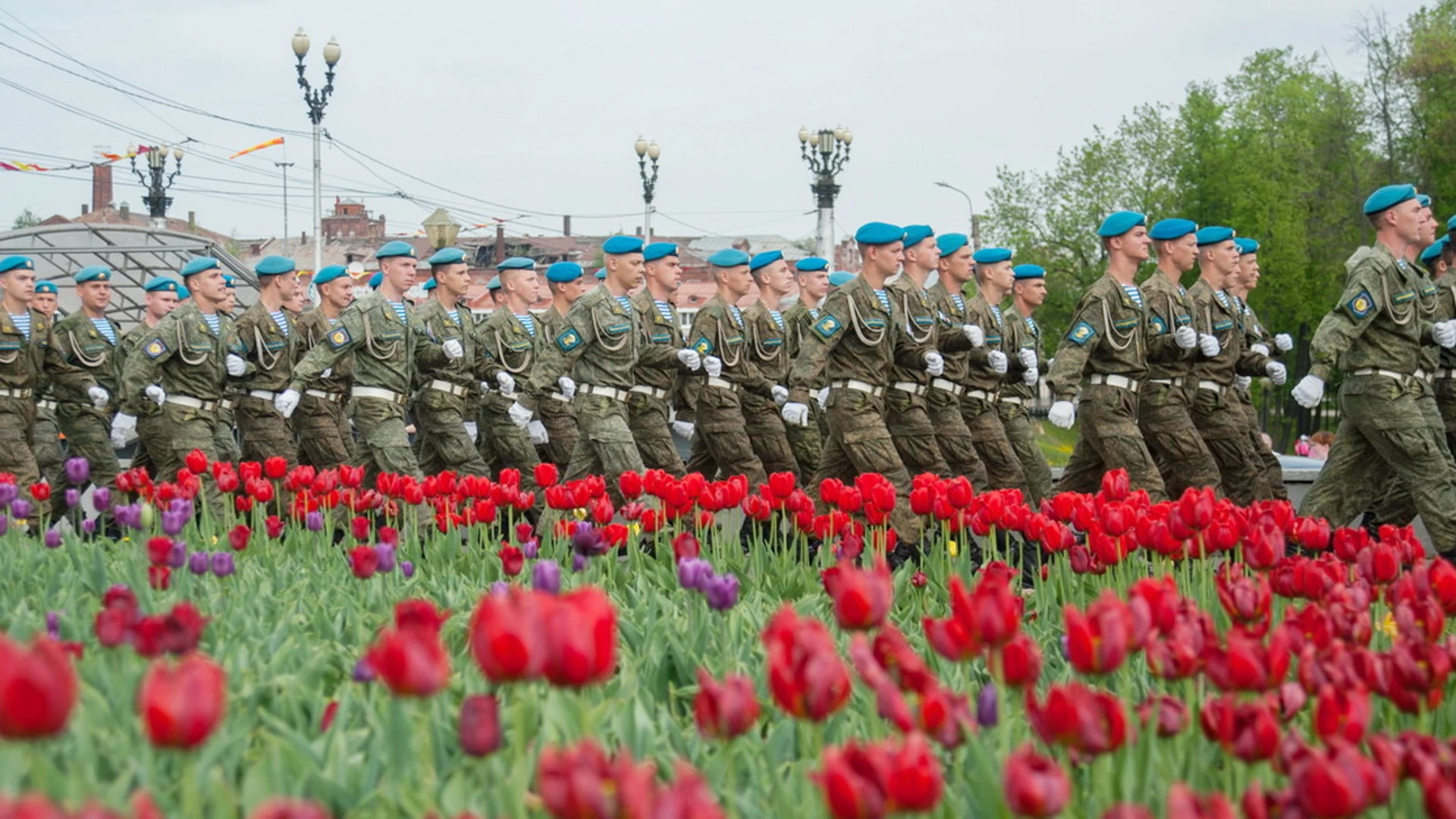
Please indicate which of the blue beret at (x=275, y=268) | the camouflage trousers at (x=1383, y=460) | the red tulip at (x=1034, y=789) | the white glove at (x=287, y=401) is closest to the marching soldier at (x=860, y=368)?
the camouflage trousers at (x=1383, y=460)

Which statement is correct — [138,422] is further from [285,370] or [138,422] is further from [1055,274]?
[1055,274]

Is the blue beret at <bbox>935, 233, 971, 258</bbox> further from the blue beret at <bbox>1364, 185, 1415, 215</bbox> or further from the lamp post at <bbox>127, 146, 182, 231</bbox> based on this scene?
the lamp post at <bbox>127, 146, 182, 231</bbox>

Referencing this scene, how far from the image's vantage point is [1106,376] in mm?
10188

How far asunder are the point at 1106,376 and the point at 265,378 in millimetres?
5976

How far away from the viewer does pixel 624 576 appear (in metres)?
6.23

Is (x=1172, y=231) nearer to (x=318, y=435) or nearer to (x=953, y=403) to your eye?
(x=953, y=403)

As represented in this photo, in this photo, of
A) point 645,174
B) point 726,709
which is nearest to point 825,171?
point 645,174

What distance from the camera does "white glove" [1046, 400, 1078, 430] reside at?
937cm

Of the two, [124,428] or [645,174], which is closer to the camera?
[124,428]

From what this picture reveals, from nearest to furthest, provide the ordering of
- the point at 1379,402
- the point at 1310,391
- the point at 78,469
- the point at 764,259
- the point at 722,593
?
1. the point at 722,593
2. the point at 78,469
3. the point at 1379,402
4. the point at 1310,391
5. the point at 764,259

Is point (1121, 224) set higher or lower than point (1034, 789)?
higher

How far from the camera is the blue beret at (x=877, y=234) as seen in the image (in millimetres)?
10367

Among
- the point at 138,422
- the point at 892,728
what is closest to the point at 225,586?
the point at 892,728

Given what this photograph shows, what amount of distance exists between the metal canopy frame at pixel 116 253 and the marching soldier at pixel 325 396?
37.5 feet
